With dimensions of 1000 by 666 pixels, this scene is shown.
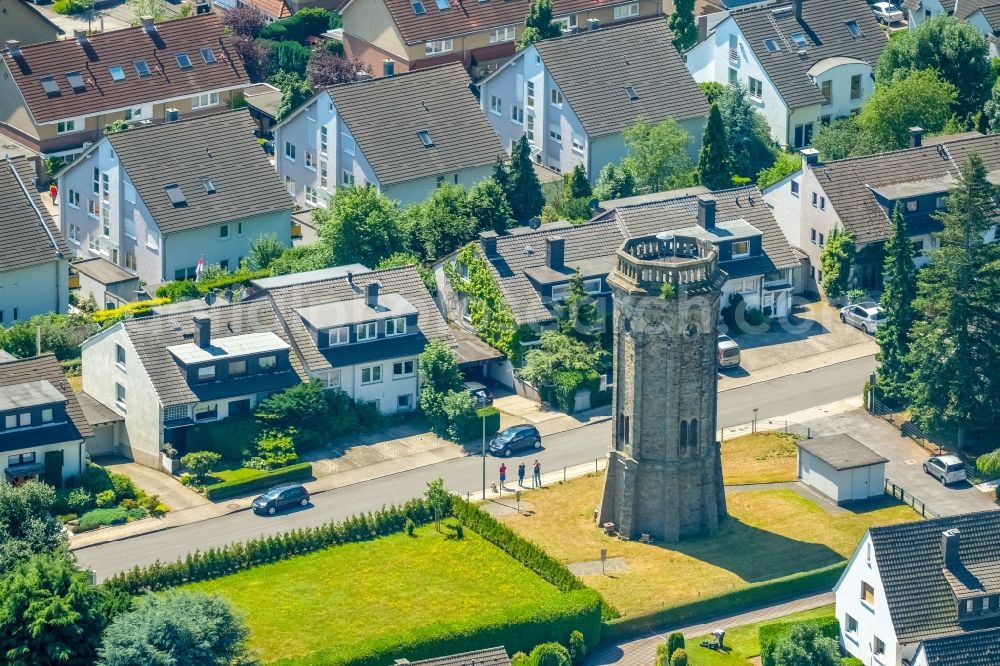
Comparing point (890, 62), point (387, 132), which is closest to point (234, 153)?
point (387, 132)

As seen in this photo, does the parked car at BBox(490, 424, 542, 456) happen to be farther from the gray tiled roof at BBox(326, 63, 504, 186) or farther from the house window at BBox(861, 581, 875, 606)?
the gray tiled roof at BBox(326, 63, 504, 186)

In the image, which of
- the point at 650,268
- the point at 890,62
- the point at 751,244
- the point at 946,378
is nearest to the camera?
the point at 650,268

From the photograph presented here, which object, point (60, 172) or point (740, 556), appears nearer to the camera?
point (740, 556)

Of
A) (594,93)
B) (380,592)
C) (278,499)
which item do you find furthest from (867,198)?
(380,592)

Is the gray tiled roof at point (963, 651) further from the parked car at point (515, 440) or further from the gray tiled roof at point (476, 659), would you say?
the parked car at point (515, 440)

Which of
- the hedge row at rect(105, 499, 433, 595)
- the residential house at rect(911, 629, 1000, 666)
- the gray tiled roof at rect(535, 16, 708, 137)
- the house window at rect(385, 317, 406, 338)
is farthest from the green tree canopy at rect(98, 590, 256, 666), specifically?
the gray tiled roof at rect(535, 16, 708, 137)

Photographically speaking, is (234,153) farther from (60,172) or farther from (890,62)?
(890,62)
